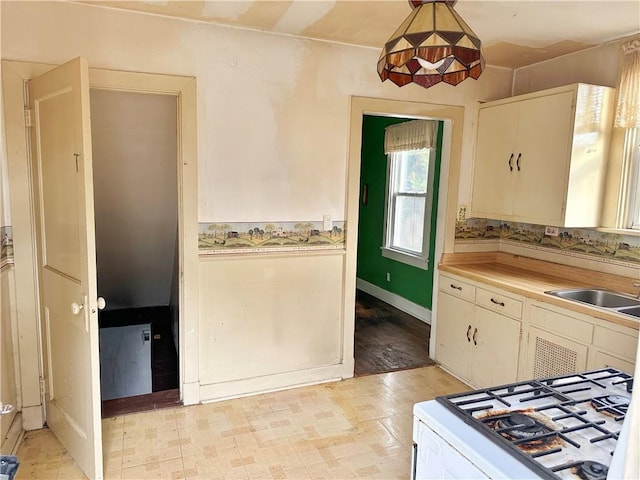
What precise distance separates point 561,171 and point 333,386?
2211 millimetres

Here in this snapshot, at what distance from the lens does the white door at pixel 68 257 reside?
2.09m

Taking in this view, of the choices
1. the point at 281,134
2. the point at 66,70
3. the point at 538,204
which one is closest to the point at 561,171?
the point at 538,204

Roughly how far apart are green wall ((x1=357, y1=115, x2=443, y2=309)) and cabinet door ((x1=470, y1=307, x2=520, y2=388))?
1.53 m

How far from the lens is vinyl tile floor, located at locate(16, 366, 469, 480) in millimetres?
2357

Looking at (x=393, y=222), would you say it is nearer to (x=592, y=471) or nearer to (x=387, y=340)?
(x=387, y=340)

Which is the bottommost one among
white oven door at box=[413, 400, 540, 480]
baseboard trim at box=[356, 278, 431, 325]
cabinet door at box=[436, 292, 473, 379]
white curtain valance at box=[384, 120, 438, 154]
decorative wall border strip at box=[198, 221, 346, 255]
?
baseboard trim at box=[356, 278, 431, 325]

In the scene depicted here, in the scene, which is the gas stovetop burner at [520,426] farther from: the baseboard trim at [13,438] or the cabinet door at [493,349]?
the baseboard trim at [13,438]

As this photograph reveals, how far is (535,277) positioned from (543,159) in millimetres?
858

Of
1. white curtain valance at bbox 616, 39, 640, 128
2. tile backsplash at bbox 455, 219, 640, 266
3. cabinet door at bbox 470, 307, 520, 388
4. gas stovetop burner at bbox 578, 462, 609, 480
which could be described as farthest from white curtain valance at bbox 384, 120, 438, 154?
gas stovetop burner at bbox 578, 462, 609, 480

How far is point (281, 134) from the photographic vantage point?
120 inches

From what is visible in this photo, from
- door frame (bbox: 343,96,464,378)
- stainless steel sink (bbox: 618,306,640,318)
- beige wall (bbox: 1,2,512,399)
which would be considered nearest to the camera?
stainless steel sink (bbox: 618,306,640,318)

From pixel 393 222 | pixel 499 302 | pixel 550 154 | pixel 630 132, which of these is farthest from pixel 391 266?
pixel 630 132

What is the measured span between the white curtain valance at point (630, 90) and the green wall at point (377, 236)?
2414mm

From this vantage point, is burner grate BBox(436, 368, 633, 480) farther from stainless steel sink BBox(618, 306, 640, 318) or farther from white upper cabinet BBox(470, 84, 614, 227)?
white upper cabinet BBox(470, 84, 614, 227)
